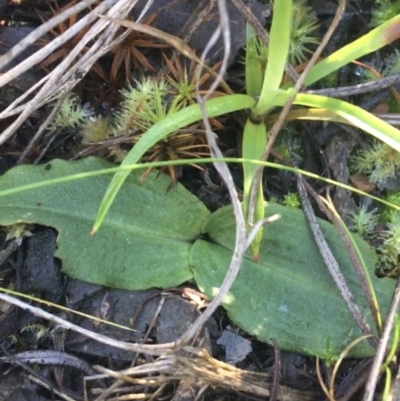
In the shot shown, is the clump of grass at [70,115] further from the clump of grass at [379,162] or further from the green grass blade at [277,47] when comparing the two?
the clump of grass at [379,162]

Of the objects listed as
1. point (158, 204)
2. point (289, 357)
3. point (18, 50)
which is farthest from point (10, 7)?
point (289, 357)

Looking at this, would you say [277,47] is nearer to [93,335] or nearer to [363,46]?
[363,46]

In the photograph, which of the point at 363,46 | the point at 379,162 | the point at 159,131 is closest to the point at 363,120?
the point at 363,46

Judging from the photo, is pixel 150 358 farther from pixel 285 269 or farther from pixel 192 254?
pixel 285 269

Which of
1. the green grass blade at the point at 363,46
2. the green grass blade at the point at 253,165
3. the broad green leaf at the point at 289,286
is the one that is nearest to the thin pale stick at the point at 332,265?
the broad green leaf at the point at 289,286

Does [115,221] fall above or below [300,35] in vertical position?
below
